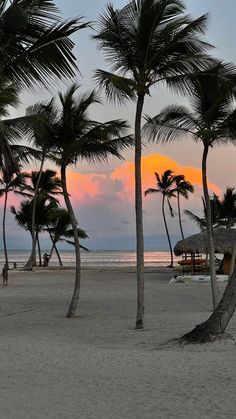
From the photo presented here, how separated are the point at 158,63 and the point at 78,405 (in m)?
8.36

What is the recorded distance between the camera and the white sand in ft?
16.9

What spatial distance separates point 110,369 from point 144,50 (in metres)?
7.14

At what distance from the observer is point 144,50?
11.5m

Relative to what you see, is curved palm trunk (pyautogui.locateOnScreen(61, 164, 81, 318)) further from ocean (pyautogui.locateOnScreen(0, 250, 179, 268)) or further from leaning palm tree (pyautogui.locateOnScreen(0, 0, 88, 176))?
ocean (pyautogui.locateOnScreen(0, 250, 179, 268))

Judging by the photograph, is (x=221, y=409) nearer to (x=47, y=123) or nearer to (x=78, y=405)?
(x=78, y=405)

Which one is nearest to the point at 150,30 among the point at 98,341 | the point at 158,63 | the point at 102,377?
the point at 158,63

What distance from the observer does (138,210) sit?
466 inches

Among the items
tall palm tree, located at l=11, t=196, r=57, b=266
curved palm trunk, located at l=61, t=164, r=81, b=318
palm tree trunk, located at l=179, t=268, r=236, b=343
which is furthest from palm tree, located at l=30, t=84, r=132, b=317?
tall palm tree, located at l=11, t=196, r=57, b=266

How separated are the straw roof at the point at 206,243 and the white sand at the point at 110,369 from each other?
1404cm

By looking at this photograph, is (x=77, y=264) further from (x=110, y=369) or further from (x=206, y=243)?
(x=206, y=243)

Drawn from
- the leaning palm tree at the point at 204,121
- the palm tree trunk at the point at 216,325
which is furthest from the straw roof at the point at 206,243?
the palm tree trunk at the point at 216,325

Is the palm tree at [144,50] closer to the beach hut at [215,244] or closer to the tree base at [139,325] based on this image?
the tree base at [139,325]

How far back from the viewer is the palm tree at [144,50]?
1118 centimetres

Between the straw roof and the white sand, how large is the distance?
14.0 meters
